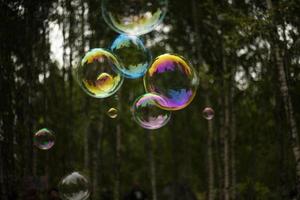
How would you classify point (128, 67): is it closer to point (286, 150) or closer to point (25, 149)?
point (25, 149)

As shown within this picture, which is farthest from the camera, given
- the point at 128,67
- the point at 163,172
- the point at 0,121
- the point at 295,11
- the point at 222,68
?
the point at 163,172

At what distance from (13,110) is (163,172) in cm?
2715

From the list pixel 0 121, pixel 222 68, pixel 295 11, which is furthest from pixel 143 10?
pixel 222 68

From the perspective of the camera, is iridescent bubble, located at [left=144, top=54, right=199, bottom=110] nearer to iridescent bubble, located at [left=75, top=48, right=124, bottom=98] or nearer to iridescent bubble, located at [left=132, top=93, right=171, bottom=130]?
iridescent bubble, located at [left=132, top=93, right=171, bottom=130]

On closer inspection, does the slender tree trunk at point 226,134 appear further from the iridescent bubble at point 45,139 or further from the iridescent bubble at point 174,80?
the iridescent bubble at point 174,80

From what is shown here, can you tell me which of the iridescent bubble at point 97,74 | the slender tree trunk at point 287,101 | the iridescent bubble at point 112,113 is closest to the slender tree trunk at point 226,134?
the slender tree trunk at point 287,101

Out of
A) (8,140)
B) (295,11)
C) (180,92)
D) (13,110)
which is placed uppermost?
(295,11)

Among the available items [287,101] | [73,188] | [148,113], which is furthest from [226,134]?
[73,188]

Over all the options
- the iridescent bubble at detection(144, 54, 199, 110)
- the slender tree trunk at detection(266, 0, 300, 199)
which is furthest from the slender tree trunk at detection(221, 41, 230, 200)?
the iridescent bubble at detection(144, 54, 199, 110)

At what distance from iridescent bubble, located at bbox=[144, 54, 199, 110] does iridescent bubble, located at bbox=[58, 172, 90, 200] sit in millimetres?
2322

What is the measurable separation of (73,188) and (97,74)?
2.14 metres

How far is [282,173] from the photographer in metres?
15.9

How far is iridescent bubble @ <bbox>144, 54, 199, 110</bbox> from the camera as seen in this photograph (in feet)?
31.4

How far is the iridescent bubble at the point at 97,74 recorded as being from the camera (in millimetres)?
10617
